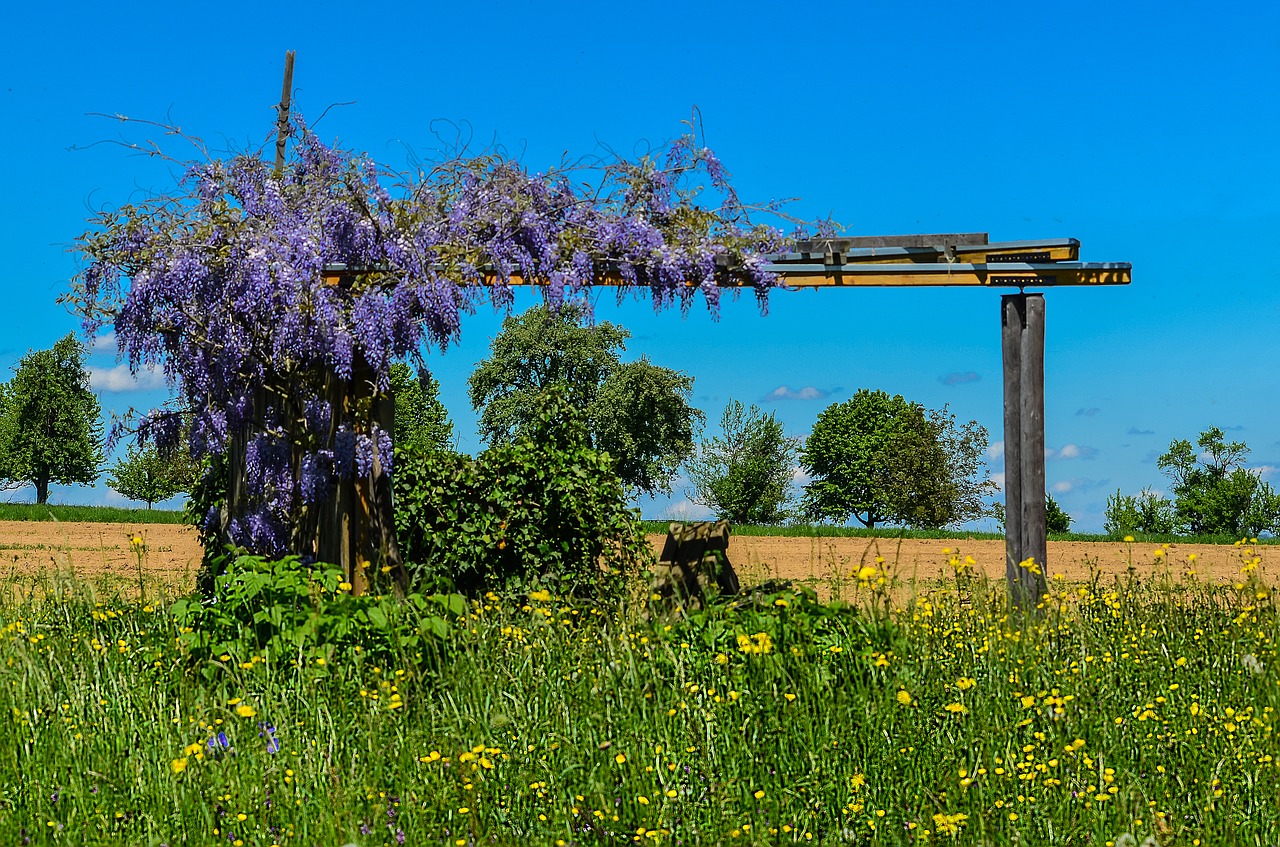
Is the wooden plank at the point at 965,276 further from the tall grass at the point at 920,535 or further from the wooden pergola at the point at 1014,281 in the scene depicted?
the tall grass at the point at 920,535

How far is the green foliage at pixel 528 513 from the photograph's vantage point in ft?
27.8

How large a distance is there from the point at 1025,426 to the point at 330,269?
4.89 m

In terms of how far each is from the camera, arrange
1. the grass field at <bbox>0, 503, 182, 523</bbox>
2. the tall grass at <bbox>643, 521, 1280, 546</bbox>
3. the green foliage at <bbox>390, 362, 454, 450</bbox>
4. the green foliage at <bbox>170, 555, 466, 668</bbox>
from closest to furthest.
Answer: the green foliage at <bbox>170, 555, 466, 668</bbox> < the tall grass at <bbox>643, 521, 1280, 546</bbox> < the grass field at <bbox>0, 503, 182, 523</bbox> < the green foliage at <bbox>390, 362, 454, 450</bbox>

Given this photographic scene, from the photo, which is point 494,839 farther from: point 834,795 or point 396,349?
point 396,349

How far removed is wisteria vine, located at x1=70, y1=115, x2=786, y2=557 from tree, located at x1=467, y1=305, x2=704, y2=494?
25457 mm

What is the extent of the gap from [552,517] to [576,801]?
4.51 metres

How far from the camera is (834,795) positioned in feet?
13.9

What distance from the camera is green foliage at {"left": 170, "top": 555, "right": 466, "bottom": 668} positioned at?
17.0 ft

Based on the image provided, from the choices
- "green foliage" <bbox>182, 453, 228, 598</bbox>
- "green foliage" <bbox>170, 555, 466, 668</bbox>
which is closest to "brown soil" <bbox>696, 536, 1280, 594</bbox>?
"green foliage" <bbox>182, 453, 228, 598</bbox>

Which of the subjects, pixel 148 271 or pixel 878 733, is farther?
pixel 148 271

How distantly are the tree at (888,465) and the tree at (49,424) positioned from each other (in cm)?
2452

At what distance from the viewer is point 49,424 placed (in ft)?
113

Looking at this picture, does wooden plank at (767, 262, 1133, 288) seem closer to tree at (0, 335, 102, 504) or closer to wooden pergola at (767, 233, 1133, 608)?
wooden pergola at (767, 233, 1133, 608)

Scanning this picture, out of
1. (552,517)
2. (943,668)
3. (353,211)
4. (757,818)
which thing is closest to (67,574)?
(353,211)
